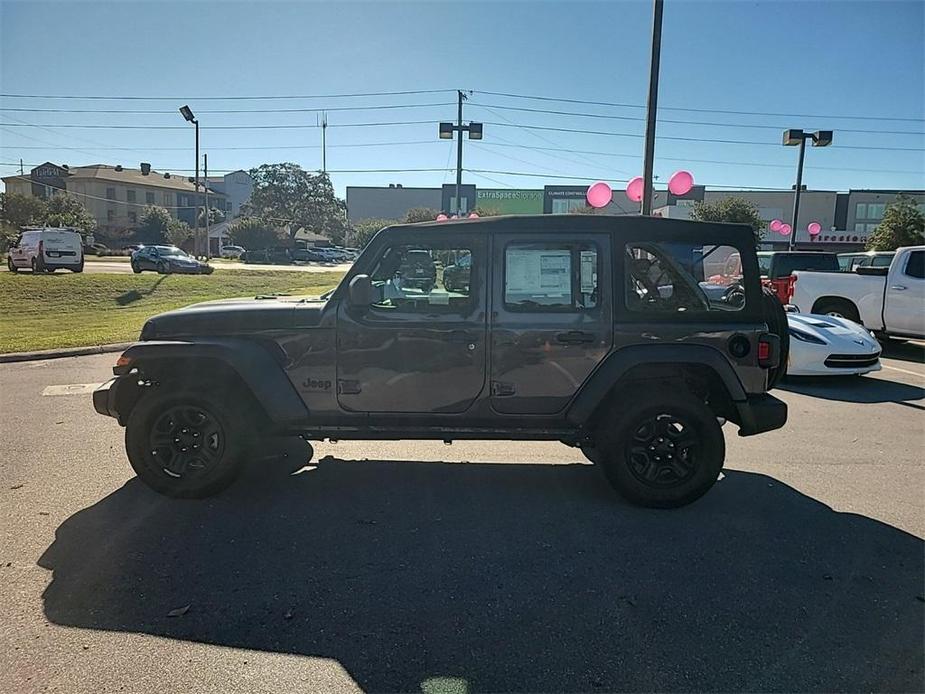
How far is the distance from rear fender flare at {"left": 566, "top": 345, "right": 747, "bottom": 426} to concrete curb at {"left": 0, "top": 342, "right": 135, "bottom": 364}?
7.81 metres

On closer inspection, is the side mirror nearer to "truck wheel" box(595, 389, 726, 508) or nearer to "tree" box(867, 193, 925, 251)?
"truck wheel" box(595, 389, 726, 508)

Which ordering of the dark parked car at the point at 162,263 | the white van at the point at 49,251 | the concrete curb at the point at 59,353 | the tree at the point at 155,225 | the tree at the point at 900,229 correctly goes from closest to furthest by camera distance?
the concrete curb at the point at 59,353 < the white van at the point at 49,251 < the dark parked car at the point at 162,263 < the tree at the point at 900,229 < the tree at the point at 155,225

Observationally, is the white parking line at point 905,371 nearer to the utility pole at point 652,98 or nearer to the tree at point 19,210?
the utility pole at point 652,98

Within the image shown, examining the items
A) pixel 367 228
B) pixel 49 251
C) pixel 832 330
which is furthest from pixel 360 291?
pixel 367 228

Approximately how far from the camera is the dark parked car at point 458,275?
413 centimetres

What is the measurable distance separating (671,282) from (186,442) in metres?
3.48

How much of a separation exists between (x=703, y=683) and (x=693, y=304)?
242cm

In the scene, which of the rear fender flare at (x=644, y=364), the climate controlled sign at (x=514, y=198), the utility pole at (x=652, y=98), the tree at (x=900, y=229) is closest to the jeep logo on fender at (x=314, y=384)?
the rear fender flare at (x=644, y=364)

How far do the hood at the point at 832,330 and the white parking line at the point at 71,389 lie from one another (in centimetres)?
909

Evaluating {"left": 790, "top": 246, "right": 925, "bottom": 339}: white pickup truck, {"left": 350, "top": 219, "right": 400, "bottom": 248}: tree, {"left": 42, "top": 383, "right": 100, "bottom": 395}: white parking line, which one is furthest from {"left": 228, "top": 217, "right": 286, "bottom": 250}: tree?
{"left": 790, "top": 246, "right": 925, "bottom": 339}: white pickup truck

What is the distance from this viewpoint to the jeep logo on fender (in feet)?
13.5

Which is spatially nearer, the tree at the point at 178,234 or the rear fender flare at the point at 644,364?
the rear fender flare at the point at 644,364

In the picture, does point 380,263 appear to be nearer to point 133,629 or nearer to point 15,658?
point 133,629

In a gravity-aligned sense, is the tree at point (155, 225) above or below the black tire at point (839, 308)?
above
